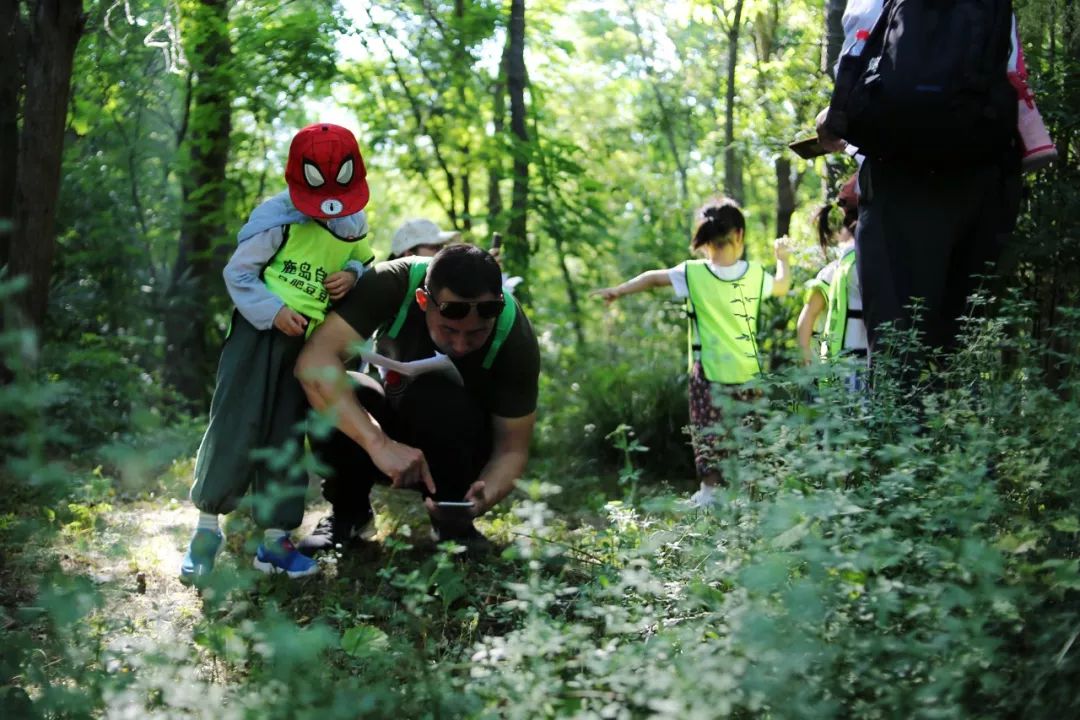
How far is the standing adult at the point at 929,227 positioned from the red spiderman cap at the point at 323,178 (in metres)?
1.66

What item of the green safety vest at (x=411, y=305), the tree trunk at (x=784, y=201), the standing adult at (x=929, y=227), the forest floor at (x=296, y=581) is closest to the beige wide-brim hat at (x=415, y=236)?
the forest floor at (x=296, y=581)

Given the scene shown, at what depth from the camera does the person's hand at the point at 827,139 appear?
3809 mm

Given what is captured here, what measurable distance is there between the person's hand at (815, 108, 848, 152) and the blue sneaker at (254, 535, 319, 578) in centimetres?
226

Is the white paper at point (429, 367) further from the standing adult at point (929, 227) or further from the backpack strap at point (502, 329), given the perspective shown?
the standing adult at point (929, 227)

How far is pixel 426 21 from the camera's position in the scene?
8141mm

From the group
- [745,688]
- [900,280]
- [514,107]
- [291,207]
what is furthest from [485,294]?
[514,107]

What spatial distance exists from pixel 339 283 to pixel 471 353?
519 millimetres

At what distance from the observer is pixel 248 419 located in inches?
155

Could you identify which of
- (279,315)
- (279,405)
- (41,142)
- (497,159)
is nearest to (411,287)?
(279,315)

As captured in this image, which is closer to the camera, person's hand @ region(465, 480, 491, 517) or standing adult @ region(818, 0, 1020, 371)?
standing adult @ region(818, 0, 1020, 371)

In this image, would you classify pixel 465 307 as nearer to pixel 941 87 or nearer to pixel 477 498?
pixel 477 498

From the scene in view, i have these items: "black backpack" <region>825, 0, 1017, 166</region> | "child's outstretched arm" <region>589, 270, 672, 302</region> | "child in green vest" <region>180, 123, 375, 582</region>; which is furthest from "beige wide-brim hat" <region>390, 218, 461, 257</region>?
"black backpack" <region>825, 0, 1017, 166</region>

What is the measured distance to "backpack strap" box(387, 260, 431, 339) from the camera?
13.1 feet

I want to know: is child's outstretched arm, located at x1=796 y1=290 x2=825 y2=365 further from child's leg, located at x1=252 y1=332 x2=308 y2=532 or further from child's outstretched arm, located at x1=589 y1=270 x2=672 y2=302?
child's leg, located at x1=252 y1=332 x2=308 y2=532
